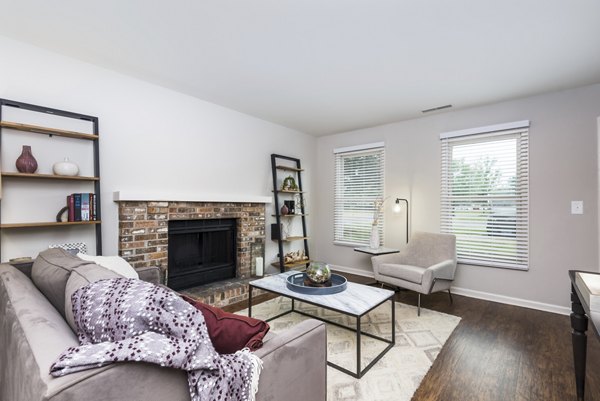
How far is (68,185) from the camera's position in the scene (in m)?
2.56

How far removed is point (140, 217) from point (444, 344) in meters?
3.00

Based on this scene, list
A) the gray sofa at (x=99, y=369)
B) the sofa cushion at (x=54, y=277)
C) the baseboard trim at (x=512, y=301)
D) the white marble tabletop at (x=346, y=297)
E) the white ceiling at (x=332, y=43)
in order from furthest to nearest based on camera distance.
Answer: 1. the baseboard trim at (x=512, y=301)
2. the white marble tabletop at (x=346, y=297)
3. the white ceiling at (x=332, y=43)
4. the sofa cushion at (x=54, y=277)
5. the gray sofa at (x=99, y=369)

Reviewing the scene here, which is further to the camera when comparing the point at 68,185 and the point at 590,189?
the point at 590,189

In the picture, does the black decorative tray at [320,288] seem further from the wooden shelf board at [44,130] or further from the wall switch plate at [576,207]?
the wall switch plate at [576,207]

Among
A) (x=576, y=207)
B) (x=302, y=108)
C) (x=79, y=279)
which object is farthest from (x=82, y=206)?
(x=576, y=207)

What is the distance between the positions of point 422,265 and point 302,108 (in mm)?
2485

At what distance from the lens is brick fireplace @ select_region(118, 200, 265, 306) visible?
9.26 feet

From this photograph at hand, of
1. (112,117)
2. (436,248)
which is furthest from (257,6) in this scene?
(436,248)

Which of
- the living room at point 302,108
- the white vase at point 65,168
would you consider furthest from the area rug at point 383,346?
the white vase at point 65,168

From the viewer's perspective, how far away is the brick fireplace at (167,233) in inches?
111

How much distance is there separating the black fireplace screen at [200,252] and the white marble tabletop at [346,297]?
3.93ft

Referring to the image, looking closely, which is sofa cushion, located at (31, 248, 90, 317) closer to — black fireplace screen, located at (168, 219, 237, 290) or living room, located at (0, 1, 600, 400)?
living room, located at (0, 1, 600, 400)

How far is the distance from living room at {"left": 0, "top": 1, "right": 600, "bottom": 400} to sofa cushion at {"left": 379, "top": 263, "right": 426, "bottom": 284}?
494mm

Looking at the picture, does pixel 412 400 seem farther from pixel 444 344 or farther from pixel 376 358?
pixel 444 344
